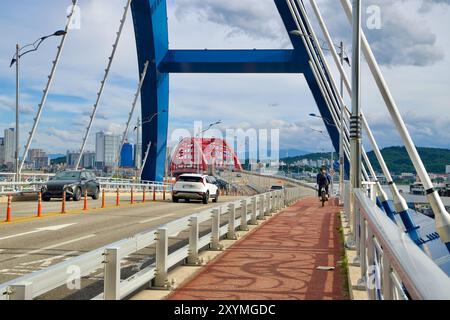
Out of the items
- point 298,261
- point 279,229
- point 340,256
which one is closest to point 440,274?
point 298,261

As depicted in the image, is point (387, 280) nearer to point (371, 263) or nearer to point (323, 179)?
point (371, 263)

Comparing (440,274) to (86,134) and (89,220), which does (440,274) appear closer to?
(89,220)

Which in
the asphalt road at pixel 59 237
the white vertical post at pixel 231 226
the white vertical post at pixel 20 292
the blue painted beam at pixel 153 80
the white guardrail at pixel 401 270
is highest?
the blue painted beam at pixel 153 80

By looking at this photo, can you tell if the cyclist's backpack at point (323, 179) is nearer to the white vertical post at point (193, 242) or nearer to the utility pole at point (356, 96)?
the utility pole at point (356, 96)

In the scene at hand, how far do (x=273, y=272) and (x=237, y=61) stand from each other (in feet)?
133

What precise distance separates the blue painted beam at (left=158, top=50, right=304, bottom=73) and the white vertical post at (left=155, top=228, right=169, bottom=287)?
41.0m

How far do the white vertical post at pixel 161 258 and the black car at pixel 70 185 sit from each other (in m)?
20.1

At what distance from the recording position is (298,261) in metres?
10.5

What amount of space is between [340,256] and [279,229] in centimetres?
528

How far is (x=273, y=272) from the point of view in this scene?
30.1 ft

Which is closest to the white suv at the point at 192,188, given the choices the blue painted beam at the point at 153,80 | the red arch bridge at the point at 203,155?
the blue painted beam at the point at 153,80

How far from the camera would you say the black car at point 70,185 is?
28.8m

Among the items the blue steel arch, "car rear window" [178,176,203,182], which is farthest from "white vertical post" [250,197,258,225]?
the blue steel arch

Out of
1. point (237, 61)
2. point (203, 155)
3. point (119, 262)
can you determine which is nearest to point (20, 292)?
point (119, 262)
